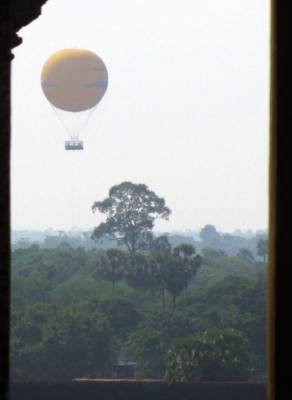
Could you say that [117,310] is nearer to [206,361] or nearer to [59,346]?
[59,346]

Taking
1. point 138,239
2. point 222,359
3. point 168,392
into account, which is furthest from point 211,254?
point 168,392

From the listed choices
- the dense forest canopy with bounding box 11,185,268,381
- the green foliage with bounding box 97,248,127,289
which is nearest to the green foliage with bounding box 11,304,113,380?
the dense forest canopy with bounding box 11,185,268,381

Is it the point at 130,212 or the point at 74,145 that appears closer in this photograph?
the point at 74,145

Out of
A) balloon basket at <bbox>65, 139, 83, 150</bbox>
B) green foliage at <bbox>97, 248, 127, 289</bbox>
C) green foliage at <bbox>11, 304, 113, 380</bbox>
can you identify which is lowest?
green foliage at <bbox>11, 304, 113, 380</bbox>

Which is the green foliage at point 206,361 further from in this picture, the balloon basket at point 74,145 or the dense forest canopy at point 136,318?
the balloon basket at point 74,145

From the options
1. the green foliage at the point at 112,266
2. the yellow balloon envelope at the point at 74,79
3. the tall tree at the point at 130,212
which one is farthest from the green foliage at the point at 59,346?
the tall tree at the point at 130,212

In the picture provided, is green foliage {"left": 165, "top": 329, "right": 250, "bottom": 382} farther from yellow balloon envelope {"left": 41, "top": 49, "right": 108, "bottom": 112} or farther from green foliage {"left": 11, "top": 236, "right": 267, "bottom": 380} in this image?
yellow balloon envelope {"left": 41, "top": 49, "right": 108, "bottom": 112}

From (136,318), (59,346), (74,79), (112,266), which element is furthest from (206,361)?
(112,266)
